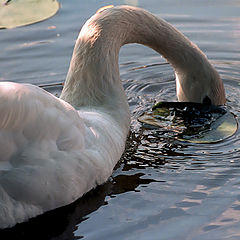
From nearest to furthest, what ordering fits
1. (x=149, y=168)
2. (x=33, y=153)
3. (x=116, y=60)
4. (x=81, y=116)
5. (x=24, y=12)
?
(x=33, y=153)
(x=81, y=116)
(x=149, y=168)
(x=116, y=60)
(x=24, y=12)

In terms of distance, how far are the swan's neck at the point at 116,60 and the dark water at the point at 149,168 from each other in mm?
428

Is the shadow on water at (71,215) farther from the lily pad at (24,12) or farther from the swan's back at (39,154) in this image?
the lily pad at (24,12)

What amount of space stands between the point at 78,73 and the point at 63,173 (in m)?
1.45

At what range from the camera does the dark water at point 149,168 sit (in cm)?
434

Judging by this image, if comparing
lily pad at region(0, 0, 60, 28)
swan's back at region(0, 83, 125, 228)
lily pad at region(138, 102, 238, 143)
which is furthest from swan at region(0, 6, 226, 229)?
lily pad at region(0, 0, 60, 28)

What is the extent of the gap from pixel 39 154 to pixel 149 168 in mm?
1363

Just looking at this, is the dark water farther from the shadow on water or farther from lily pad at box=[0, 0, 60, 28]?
lily pad at box=[0, 0, 60, 28]

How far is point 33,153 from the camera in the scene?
13.3 ft

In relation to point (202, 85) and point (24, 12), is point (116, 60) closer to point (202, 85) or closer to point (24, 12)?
point (202, 85)

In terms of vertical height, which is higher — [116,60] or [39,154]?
[116,60]

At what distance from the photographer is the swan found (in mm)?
4020

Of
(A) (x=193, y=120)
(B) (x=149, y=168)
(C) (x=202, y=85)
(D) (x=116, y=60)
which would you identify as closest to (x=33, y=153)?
(B) (x=149, y=168)

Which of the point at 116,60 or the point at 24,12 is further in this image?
the point at 24,12

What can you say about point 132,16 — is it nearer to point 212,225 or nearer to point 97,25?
point 97,25
